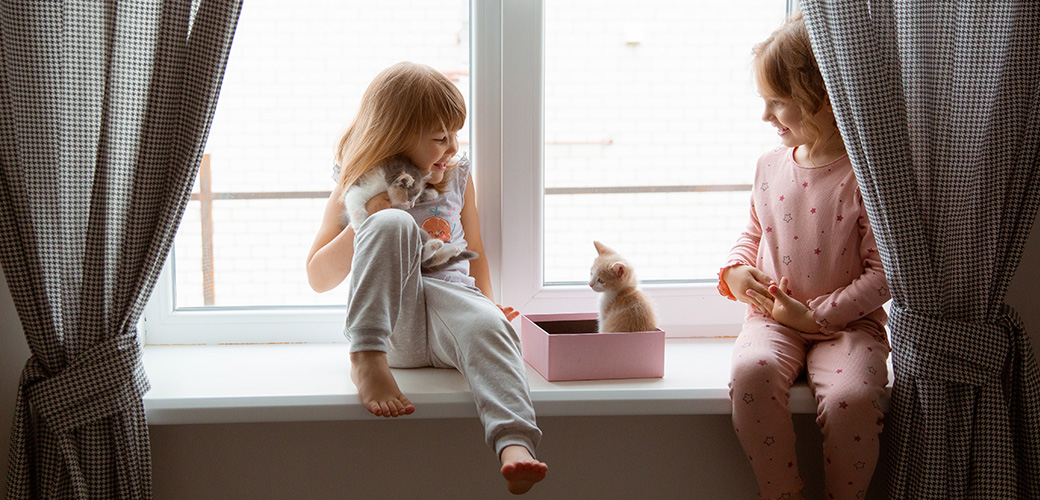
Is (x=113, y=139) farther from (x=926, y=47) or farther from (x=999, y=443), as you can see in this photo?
(x=999, y=443)

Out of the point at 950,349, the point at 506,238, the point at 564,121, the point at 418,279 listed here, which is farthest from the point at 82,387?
the point at 950,349

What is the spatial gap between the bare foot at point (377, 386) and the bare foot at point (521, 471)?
0.64ft

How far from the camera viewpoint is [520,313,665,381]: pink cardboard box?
52.1 inches

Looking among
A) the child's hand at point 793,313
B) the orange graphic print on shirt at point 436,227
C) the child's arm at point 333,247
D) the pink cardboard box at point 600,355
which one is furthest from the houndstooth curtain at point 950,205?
the child's arm at point 333,247

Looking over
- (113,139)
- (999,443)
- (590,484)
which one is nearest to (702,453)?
(590,484)

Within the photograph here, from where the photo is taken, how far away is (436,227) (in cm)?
146

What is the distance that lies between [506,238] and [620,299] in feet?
1.04

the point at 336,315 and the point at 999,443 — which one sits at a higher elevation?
the point at 336,315

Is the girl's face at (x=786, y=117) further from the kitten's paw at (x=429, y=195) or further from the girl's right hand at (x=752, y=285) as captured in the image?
the kitten's paw at (x=429, y=195)

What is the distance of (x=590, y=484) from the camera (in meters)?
1.40

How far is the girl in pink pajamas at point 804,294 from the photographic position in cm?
123

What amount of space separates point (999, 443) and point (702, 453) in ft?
1.54

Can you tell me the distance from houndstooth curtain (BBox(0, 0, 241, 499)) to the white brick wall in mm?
386

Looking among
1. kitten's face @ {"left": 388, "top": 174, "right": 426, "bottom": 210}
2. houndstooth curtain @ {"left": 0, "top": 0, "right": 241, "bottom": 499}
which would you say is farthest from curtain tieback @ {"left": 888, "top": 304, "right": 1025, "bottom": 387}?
houndstooth curtain @ {"left": 0, "top": 0, "right": 241, "bottom": 499}
